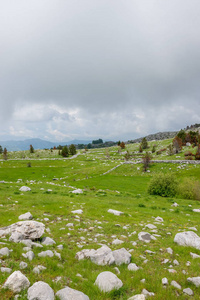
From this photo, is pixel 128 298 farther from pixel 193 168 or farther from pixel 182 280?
pixel 193 168

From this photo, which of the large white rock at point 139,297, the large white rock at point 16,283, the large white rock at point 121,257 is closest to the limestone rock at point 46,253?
the large white rock at point 16,283

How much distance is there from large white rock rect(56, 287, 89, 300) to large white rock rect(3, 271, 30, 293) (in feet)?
3.27

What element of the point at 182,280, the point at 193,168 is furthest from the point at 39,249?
the point at 193,168

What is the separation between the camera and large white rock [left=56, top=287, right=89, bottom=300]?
4336 millimetres

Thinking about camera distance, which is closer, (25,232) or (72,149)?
(25,232)

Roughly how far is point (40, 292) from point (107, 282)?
1.96 meters

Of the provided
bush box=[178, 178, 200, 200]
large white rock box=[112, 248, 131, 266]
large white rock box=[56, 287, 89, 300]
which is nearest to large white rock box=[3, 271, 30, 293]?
large white rock box=[56, 287, 89, 300]

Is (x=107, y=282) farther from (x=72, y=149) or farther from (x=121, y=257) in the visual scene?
(x=72, y=149)

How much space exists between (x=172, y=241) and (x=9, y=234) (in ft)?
27.7

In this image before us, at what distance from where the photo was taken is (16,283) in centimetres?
452

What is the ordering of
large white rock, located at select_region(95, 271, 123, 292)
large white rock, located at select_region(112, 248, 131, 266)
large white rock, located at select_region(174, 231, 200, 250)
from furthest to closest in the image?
large white rock, located at select_region(174, 231, 200, 250) → large white rock, located at select_region(112, 248, 131, 266) → large white rock, located at select_region(95, 271, 123, 292)

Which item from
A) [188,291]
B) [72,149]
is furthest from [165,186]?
[72,149]

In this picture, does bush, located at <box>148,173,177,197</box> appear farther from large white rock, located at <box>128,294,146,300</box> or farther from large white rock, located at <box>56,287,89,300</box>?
large white rock, located at <box>56,287,89,300</box>

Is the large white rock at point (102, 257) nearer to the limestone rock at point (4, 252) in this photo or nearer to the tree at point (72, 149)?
the limestone rock at point (4, 252)
